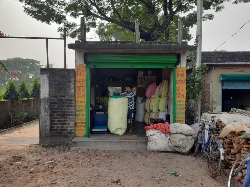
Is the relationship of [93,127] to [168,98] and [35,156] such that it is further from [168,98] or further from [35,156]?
[168,98]

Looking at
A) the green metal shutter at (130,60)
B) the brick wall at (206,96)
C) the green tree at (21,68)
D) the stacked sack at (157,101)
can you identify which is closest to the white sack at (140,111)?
the stacked sack at (157,101)

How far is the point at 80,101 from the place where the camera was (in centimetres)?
688

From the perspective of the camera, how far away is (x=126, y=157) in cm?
579

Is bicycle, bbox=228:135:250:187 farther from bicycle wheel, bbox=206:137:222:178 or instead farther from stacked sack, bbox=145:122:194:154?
stacked sack, bbox=145:122:194:154

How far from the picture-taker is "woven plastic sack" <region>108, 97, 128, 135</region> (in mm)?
6988

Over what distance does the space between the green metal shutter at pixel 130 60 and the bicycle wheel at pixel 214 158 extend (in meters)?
3.05

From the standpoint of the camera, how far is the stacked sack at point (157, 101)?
316 inches

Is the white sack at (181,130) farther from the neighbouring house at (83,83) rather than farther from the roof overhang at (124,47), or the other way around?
the roof overhang at (124,47)

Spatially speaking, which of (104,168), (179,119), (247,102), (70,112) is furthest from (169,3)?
(104,168)

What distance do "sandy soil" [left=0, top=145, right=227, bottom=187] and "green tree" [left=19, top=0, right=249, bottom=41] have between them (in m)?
10.2

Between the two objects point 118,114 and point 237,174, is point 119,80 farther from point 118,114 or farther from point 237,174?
point 237,174

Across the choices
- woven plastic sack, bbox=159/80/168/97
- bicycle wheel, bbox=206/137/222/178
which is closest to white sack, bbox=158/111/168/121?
woven plastic sack, bbox=159/80/168/97

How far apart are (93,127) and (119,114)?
1335mm

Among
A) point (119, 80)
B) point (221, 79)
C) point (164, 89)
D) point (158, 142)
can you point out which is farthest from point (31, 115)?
point (221, 79)
